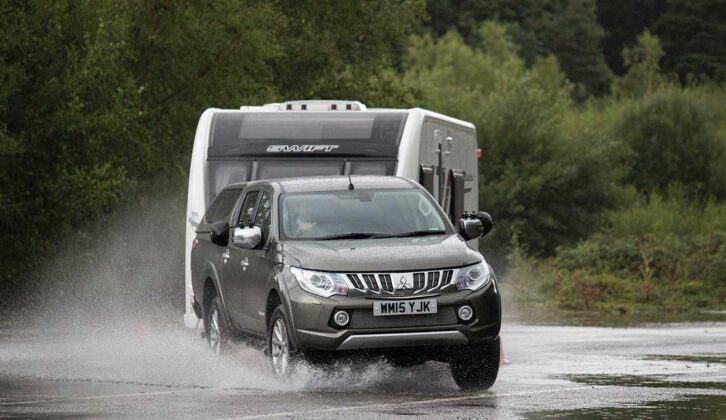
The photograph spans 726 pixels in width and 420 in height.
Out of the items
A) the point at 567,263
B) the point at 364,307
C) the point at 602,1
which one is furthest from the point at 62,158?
the point at 602,1

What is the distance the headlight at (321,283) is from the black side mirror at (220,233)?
7.51 ft

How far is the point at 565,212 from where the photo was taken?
59.2 meters

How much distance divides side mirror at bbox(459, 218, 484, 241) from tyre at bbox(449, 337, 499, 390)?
1.14m

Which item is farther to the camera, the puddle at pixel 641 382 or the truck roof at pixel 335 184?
the truck roof at pixel 335 184

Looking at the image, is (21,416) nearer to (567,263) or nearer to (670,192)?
(567,263)

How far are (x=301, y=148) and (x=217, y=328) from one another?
364cm

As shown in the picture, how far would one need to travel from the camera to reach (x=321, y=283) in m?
14.0

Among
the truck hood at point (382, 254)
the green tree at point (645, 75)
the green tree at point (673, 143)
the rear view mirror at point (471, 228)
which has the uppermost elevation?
the truck hood at point (382, 254)

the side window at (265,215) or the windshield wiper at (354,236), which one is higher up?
the windshield wiper at (354,236)

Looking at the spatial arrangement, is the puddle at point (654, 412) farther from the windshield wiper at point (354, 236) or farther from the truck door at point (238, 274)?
the truck door at point (238, 274)

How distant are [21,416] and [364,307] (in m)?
3.04

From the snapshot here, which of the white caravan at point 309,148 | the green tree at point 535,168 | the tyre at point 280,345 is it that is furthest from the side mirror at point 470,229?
the green tree at point 535,168

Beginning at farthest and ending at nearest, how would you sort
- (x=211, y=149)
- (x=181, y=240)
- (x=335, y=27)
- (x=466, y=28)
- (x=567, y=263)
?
1. (x=466, y=28)
2. (x=335, y=27)
3. (x=567, y=263)
4. (x=181, y=240)
5. (x=211, y=149)

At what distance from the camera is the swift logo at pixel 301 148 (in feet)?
65.7
